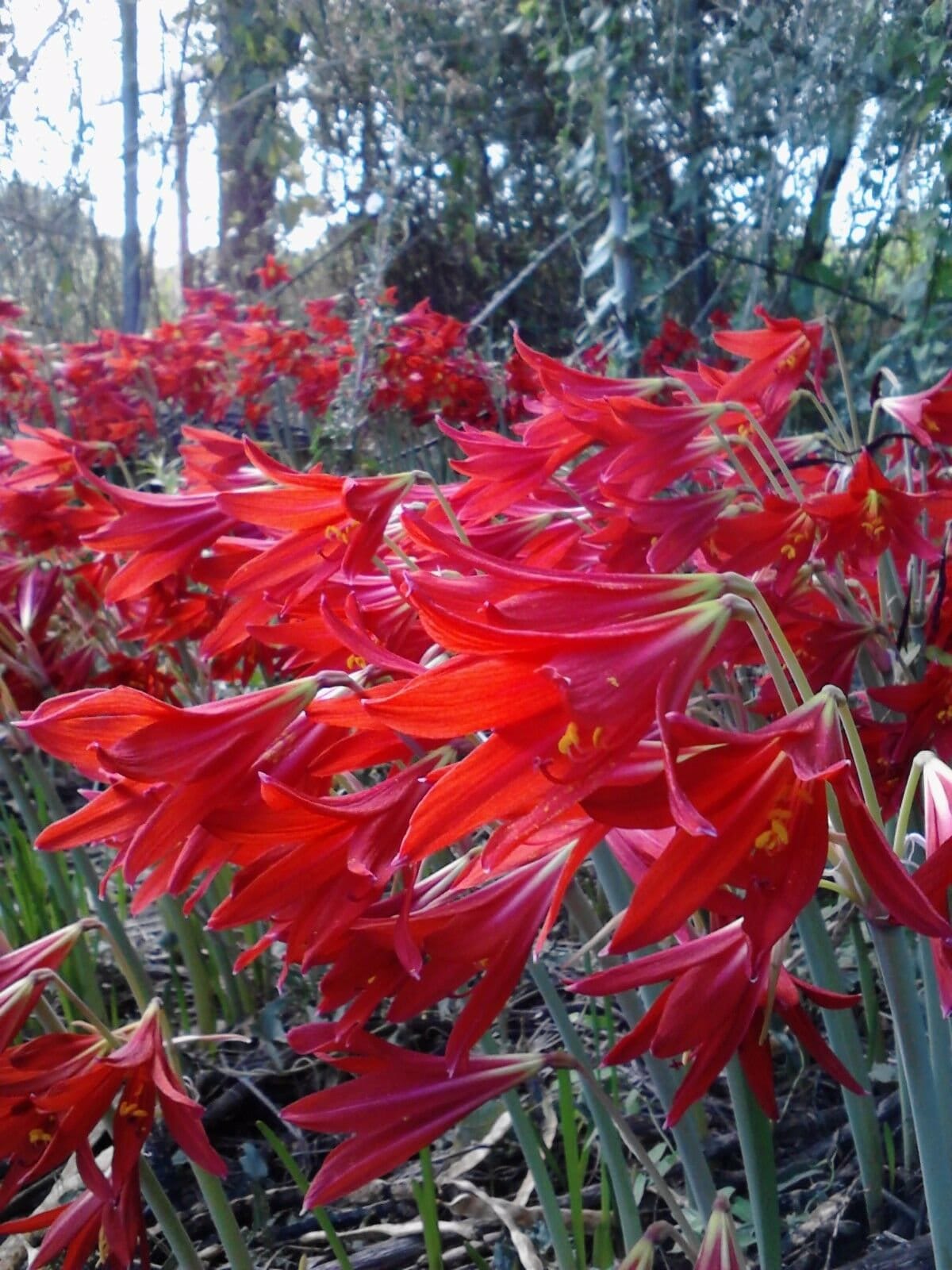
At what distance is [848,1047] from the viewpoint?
1.29 meters

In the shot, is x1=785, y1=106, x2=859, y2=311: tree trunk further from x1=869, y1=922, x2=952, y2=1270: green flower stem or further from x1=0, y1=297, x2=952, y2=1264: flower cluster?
x1=869, y1=922, x2=952, y2=1270: green flower stem

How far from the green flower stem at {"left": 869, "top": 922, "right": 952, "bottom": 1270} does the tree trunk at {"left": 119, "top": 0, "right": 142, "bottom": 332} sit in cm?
650

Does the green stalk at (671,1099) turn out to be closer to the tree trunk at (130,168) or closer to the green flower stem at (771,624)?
the green flower stem at (771,624)

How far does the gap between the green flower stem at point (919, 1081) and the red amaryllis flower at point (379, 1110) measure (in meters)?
0.34

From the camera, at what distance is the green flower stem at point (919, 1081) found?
81 cm

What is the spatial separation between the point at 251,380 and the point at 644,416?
141 inches

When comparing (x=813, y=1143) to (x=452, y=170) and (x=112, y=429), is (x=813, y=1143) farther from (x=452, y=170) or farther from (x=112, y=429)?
(x=452, y=170)

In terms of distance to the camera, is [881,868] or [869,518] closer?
[881,868]

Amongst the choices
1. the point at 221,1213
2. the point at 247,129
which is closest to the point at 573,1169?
the point at 221,1213

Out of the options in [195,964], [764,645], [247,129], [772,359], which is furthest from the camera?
[247,129]

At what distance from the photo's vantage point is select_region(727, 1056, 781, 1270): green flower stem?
100cm

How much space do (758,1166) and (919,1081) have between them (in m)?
0.26

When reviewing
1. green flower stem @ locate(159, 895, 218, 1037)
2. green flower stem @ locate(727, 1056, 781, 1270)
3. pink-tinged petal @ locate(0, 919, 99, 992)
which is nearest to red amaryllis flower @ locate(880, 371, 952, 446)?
green flower stem @ locate(727, 1056, 781, 1270)

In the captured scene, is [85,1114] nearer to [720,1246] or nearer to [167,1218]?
→ [167,1218]
